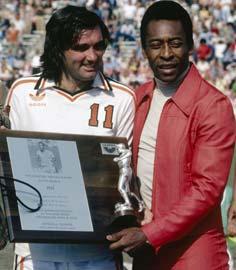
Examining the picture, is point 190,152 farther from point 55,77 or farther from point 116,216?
point 55,77

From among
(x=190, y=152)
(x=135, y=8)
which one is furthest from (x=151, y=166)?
(x=135, y=8)

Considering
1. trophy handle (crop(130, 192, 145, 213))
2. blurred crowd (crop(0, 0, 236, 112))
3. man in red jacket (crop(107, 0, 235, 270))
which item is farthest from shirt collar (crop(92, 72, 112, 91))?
blurred crowd (crop(0, 0, 236, 112))

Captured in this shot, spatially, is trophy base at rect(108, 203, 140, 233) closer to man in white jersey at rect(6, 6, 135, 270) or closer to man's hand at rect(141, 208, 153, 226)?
man's hand at rect(141, 208, 153, 226)

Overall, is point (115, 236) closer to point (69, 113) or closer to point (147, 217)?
point (147, 217)

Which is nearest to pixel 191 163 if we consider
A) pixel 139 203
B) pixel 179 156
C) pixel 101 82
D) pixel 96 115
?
pixel 179 156

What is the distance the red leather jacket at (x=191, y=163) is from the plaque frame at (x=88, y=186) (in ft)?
0.63

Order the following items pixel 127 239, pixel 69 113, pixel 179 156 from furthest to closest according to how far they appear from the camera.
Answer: pixel 69 113
pixel 179 156
pixel 127 239

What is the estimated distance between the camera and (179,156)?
13.0 ft

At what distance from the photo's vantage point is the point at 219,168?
154 inches

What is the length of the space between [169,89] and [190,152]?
0.33 metres

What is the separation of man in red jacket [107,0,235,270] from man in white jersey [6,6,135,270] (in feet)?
0.72

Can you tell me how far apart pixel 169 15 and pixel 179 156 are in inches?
24.7

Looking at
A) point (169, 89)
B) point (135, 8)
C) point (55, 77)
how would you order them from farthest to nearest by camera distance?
point (135, 8), point (55, 77), point (169, 89)

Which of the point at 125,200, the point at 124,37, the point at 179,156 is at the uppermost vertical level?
the point at 179,156
